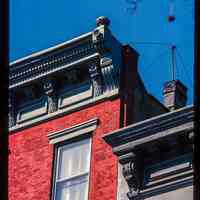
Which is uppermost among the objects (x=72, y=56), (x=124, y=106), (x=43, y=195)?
(x=72, y=56)

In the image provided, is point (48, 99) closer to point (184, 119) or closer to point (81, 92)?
point (81, 92)

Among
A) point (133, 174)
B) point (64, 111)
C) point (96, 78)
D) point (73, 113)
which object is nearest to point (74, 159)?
point (73, 113)

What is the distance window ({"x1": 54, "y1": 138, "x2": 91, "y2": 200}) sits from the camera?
17891 millimetres

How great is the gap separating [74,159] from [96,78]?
8.03 feet

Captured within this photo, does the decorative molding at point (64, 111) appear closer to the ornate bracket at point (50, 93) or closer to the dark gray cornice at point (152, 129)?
the ornate bracket at point (50, 93)

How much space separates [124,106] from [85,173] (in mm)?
2072

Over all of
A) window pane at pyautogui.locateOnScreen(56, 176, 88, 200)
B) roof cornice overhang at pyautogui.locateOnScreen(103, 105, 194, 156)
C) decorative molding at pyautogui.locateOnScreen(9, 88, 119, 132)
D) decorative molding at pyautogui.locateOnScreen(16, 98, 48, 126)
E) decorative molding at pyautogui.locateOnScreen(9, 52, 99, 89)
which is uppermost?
decorative molding at pyautogui.locateOnScreen(9, 52, 99, 89)

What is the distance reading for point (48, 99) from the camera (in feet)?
66.0

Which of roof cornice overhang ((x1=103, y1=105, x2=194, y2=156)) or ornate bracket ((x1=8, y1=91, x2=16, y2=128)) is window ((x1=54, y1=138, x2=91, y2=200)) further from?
ornate bracket ((x1=8, y1=91, x2=16, y2=128))

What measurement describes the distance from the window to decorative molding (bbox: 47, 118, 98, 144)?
0.70ft

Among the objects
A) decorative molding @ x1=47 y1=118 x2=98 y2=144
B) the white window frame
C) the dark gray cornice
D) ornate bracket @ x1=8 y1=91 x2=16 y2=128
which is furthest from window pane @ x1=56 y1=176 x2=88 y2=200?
ornate bracket @ x1=8 y1=91 x2=16 y2=128

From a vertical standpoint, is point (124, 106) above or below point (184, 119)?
above

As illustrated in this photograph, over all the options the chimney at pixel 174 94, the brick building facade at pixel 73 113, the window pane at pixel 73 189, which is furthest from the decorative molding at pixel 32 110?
the chimney at pixel 174 94
